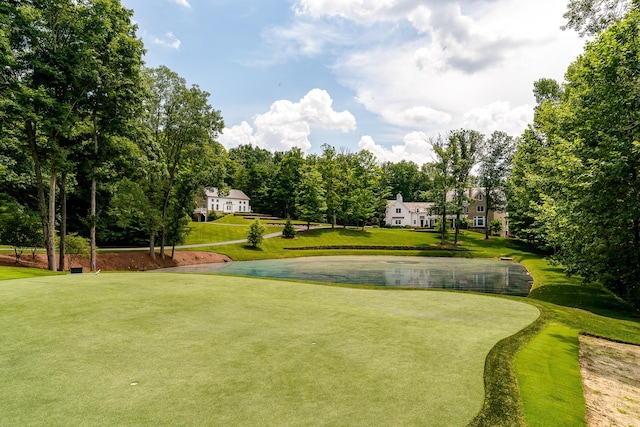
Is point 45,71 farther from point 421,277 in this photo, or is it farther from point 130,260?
point 421,277

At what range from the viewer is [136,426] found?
14.1ft

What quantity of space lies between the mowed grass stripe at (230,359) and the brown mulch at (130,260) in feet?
57.1

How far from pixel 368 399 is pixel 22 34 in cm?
2573

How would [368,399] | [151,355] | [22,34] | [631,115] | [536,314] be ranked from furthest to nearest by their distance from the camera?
[22,34] < [631,115] < [536,314] < [151,355] < [368,399]

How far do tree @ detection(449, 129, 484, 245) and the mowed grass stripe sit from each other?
5092 centimetres

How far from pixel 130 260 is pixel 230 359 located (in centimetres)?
3086

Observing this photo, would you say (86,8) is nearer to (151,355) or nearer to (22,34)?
(22,34)

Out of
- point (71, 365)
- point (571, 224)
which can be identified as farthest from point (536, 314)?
point (71, 365)

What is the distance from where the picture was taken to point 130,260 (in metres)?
32.8

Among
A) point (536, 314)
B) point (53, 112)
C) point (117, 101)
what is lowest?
point (536, 314)

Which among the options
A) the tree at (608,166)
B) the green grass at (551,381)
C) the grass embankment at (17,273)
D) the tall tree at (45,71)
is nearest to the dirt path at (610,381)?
the green grass at (551,381)

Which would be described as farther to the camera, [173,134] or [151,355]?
[173,134]

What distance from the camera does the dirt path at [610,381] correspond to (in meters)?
5.84

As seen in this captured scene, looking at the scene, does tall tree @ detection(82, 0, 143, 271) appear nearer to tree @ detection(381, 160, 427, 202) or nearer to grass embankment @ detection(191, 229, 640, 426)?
grass embankment @ detection(191, 229, 640, 426)
